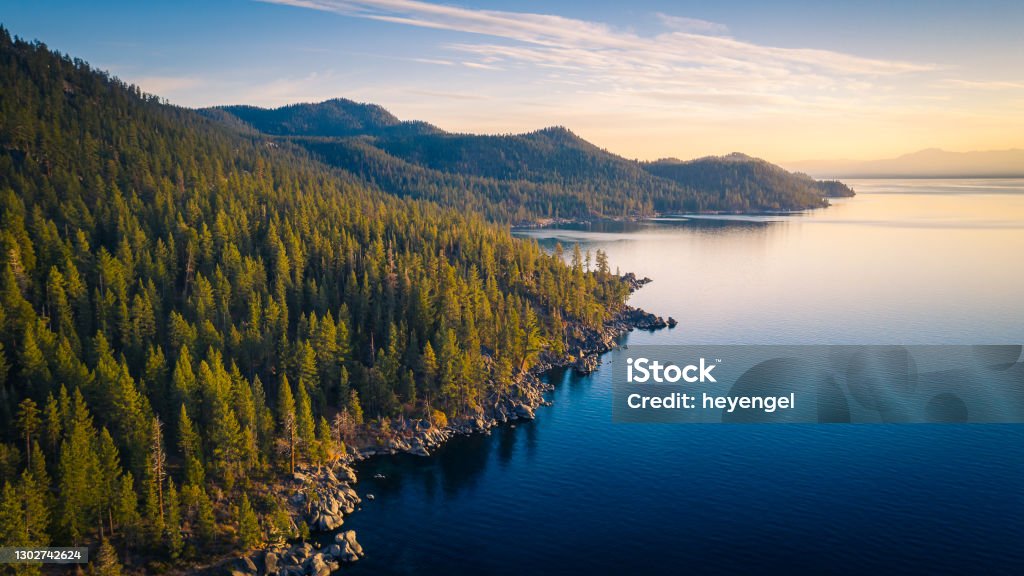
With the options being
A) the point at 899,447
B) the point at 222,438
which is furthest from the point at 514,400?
the point at 899,447

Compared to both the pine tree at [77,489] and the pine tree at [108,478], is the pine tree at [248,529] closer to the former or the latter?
the pine tree at [108,478]

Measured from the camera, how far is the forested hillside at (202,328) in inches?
2532

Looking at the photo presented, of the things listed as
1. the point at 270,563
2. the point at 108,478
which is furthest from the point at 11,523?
the point at 270,563

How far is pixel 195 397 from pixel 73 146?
12022 cm

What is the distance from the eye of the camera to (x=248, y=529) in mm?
62531

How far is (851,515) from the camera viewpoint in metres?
69.1

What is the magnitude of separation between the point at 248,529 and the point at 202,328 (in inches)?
1588

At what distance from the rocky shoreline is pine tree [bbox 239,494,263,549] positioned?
1.12 m

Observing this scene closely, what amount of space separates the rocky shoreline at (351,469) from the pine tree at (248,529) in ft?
3.68

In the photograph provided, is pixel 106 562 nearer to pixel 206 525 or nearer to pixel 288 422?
pixel 206 525

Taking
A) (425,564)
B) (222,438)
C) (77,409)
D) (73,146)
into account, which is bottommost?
(425,564)

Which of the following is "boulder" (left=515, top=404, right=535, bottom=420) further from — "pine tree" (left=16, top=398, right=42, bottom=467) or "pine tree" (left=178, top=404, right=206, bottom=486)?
"pine tree" (left=16, top=398, right=42, bottom=467)

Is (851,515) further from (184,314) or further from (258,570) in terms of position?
(184,314)

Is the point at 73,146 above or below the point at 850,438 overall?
above
